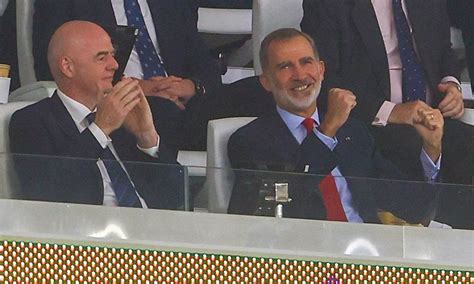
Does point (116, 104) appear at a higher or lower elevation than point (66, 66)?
lower

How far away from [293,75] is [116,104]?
0.60m

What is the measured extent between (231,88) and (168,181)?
0.90m

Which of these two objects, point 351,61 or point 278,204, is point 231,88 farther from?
point 278,204

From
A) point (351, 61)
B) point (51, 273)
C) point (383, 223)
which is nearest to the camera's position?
point (51, 273)

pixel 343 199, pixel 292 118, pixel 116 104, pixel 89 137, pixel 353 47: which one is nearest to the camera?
pixel 343 199

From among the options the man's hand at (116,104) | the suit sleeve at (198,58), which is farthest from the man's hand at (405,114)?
the man's hand at (116,104)


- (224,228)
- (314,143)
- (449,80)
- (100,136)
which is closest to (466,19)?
(449,80)

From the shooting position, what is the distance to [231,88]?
5363mm

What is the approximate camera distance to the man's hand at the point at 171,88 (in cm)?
529

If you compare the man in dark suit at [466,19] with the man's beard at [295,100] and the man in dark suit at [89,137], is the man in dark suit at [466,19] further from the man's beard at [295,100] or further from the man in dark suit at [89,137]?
the man in dark suit at [89,137]

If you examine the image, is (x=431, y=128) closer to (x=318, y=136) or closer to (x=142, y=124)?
(x=318, y=136)

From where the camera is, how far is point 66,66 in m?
5.12


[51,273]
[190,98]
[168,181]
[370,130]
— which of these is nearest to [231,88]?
[190,98]

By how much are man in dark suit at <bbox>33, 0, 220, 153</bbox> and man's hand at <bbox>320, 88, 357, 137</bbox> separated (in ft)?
1.31
